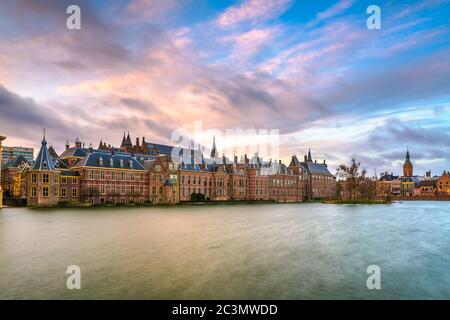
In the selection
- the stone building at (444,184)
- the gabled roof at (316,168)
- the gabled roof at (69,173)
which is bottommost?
the stone building at (444,184)

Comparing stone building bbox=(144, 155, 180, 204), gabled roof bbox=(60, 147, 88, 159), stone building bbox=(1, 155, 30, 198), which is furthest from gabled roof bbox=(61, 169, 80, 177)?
stone building bbox=(1, 155, 30, 198)

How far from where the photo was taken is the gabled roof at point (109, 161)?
7886 centimetres

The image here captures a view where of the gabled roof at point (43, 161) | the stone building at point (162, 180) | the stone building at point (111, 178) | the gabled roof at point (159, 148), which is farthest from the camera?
the gabled roof at point (159, 148)

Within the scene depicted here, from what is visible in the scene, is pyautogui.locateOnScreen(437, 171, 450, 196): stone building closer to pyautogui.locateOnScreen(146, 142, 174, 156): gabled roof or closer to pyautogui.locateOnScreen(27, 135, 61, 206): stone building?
pyautogui.locateOnScreen(146, 142, 174, 156): gabled roof

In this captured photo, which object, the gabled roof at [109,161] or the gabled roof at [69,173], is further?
the gabled roof at [109,161]

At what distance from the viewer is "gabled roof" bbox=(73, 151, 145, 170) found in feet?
259

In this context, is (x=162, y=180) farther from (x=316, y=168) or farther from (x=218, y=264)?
(x=316, y=168)

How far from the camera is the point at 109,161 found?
82375mm

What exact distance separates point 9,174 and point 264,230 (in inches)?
3318

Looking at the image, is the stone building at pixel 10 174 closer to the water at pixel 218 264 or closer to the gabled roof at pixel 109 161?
the gabled roof at pixel 109 161

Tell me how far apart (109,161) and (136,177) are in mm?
7758

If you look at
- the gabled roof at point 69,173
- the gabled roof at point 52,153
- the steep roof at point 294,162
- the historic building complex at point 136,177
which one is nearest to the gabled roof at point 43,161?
the historic building complex at point 136,177
